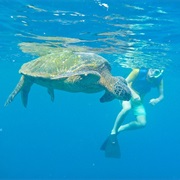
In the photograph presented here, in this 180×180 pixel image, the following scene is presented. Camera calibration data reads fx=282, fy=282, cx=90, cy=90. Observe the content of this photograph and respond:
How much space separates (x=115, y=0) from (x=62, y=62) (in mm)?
3840

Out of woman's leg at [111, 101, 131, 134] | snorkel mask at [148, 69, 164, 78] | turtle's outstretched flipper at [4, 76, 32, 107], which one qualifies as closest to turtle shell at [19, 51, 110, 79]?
turtle's outstretched flipper at [4, 76, 32, 107]

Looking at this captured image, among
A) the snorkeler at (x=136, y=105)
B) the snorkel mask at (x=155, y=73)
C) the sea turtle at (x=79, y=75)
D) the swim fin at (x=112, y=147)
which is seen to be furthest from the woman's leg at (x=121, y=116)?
the sea turtle at (x=79, y=75)

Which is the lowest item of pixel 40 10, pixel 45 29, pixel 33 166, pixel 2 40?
pixel 33 166

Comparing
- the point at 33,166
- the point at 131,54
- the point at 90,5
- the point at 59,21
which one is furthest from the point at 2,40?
the point at 33,166

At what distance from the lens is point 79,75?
8094 mm

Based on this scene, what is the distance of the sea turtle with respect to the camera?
26.5 feet

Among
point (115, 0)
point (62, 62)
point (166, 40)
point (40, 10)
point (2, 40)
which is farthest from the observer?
point (2, 40)

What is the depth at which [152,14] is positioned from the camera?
12516 millimetres

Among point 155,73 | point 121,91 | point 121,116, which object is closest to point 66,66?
point 121,91

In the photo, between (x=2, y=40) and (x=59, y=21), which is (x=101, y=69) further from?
(x=2, y=40)

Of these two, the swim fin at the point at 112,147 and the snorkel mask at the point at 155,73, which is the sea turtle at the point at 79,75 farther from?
the snorkel mask at the point at 155,73

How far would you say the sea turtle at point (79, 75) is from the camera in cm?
807

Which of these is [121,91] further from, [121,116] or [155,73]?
[155,73]

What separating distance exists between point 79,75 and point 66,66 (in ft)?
3.59
